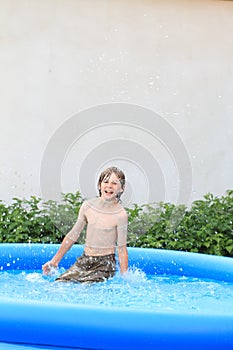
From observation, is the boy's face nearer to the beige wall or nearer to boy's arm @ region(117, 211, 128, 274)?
boy's arm @ region(117, 211, 128, 274)

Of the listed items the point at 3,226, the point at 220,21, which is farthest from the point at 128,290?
the point at 220,21

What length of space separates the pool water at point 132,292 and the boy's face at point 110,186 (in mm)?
552

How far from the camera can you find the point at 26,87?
7.40 meters

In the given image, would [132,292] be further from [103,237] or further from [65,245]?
[65,245]

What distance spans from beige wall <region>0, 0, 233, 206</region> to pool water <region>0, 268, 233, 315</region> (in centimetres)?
251

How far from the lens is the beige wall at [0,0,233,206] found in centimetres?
738

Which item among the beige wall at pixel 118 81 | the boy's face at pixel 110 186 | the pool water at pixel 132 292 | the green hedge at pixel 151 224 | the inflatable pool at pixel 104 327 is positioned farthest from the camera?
the beige wall at pixel 118 81

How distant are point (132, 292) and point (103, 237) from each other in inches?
17.7

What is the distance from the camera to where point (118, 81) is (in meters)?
7.49

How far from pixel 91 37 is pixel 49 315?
4.62 meters

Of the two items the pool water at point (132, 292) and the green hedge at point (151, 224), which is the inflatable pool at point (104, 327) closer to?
the pool water at point (132, 292)

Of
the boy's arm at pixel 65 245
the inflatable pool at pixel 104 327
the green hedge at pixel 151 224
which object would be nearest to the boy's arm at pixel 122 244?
the boy's arm at pixel 65 245

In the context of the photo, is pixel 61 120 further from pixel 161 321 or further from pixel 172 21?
pixel 161 321

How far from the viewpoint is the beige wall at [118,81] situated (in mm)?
7375
